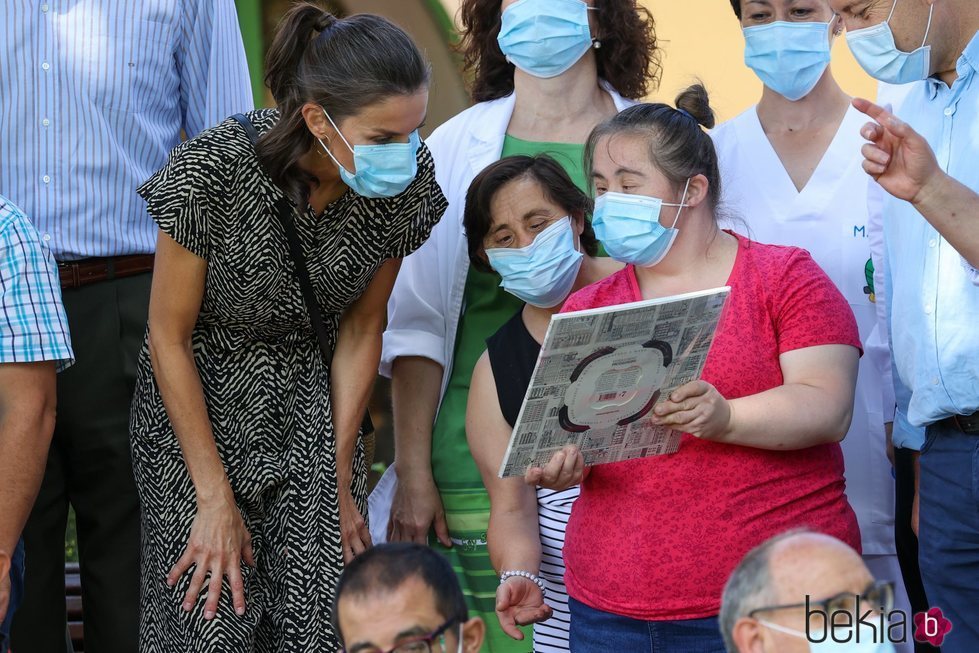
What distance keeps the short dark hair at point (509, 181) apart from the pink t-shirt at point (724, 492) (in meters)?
0.74

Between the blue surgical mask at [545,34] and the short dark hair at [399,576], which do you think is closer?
the short dark hair at [399,576]

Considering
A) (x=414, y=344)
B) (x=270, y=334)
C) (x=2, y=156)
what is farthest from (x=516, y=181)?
(x=2, y=156)

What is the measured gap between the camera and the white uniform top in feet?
11.9

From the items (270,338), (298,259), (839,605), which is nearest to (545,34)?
(298,259)

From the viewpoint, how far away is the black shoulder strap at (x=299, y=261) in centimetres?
318

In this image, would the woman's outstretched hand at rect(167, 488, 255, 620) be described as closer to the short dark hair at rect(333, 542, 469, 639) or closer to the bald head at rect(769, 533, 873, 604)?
the short dark hair at rect(333, 542, 469, 639)

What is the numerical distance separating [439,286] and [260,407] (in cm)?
85

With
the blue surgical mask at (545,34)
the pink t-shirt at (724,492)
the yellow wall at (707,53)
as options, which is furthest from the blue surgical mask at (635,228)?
the yellow wall at (707,53)

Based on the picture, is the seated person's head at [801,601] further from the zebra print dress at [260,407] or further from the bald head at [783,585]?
the zebra print dress at [260,407]

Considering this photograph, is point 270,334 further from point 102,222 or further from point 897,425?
point 897,425

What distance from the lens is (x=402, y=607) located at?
2492 mm

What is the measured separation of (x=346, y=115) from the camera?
10.3 feet

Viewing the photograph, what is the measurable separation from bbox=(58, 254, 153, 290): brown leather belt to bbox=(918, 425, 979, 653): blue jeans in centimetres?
220

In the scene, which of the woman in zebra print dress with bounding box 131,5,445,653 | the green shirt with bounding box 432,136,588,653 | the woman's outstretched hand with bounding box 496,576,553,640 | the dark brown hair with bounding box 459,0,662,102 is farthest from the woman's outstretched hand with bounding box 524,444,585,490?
the dark brown hair with bounding box 459,0,662,102
